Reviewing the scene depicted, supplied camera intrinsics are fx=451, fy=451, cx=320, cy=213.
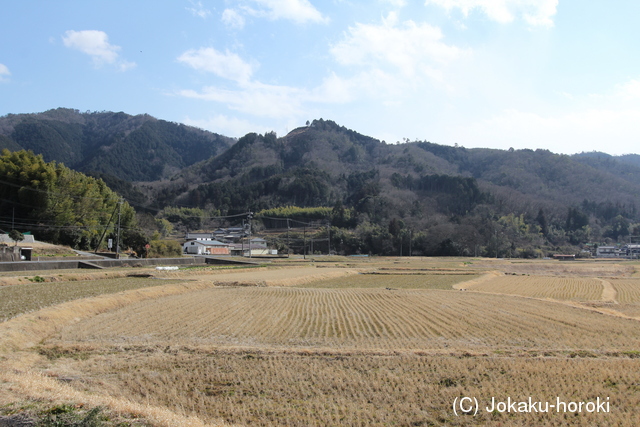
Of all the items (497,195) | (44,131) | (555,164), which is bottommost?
(497,195)

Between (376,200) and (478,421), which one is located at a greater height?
(376,200)

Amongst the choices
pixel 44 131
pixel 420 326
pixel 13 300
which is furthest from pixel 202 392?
pixel 44 131

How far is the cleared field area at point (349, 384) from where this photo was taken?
246 inches

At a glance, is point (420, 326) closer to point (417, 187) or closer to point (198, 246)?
point (198, 246)

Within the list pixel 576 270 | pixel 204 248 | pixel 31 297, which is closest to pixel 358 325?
pixel 31 297

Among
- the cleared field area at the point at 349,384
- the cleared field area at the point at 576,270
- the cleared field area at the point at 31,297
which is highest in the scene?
the cleared field area at the point at 31,297

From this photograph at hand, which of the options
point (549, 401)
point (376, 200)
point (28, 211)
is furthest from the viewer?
point (376, 200)

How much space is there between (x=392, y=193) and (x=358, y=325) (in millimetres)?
112158

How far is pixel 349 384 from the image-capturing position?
7.53 meters

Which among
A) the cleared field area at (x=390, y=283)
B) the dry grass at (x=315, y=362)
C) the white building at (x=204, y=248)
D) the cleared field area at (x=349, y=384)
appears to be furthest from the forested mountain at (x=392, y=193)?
the cleared field area at (x=349, y=384)

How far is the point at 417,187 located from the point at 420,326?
124 metres

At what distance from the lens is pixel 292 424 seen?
593 cm

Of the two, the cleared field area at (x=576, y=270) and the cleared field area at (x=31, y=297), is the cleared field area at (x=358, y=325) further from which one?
the cleared field area at (x=576, y=270)

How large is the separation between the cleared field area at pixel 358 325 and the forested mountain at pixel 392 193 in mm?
73571
